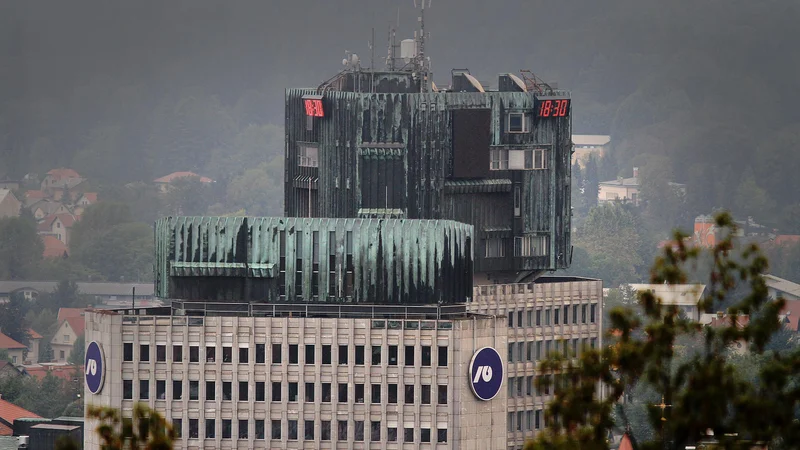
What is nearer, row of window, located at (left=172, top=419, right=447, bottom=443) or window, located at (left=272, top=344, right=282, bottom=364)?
row of window, located at (left=172, top=419, right=447, bottom=443)

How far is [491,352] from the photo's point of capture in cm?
17838

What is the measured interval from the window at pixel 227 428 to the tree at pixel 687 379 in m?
85.4

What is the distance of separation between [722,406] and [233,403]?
296ft

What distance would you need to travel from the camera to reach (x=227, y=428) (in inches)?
7072

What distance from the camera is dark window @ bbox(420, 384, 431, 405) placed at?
178 m

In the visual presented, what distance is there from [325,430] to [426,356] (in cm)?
792

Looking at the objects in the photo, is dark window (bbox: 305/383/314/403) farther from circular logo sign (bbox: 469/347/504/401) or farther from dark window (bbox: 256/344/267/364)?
circular logo sign (bbox: 469/347/504/401)

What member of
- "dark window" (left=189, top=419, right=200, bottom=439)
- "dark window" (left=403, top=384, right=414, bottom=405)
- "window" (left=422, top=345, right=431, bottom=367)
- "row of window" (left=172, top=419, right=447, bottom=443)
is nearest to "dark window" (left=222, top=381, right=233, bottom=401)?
"row of window" (left=172, top=419, right=447, bottom=443)

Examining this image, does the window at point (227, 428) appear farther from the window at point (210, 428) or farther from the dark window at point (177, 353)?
the dark window at point (177, 353)

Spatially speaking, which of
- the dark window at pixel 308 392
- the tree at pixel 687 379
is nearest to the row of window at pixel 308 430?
the dark window at pixel 308 392

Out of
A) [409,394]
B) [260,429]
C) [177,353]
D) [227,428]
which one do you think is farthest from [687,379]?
[177,353]

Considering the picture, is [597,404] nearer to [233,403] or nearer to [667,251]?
[667,251]

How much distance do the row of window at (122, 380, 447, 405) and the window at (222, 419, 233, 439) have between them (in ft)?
4.69

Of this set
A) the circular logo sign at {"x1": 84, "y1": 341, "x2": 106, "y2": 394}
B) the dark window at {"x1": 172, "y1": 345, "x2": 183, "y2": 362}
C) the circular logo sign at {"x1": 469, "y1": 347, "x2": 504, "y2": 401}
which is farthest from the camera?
the circular logo sign at {"x1": 84, "y1": 341, "x2": 106, "y2": 394}
